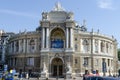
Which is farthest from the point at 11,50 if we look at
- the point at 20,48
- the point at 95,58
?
the point at 95,58

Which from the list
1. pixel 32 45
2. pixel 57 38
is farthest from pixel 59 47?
pixel 32 45

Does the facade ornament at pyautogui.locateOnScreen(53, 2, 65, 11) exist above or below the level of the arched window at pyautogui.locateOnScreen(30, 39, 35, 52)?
above

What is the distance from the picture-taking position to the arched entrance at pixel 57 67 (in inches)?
3428

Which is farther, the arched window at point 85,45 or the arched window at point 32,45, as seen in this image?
the arched window at point 32,45

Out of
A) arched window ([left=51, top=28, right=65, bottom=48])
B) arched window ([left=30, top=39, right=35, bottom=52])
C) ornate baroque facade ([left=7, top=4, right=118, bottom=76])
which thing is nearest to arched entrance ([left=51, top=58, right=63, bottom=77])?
ornate baroque facade ([left=7, top=4, right=118, bottom=76])

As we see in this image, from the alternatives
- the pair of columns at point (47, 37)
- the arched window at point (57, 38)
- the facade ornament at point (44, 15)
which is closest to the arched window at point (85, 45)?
the pair of columns at point (47, 37)

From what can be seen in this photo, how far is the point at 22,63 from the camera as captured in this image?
3649 inches

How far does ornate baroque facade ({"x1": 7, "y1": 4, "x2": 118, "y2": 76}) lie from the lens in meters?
85.3

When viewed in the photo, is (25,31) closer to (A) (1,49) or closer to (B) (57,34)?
(B) (57,34)

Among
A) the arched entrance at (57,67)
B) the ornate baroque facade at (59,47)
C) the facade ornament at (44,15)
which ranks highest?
the facade ornament at (44,15)

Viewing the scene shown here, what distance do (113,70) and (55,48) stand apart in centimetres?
2601

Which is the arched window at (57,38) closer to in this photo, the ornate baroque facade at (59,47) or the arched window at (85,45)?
the ornate baroque facade at (59,47)

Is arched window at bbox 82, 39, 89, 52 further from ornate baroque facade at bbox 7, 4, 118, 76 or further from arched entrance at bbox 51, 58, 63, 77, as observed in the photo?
arched entrance at bbox 51, 58, 63, 77

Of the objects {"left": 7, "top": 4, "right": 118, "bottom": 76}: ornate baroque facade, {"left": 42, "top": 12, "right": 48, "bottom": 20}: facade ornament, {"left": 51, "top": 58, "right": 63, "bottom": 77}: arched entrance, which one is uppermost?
{"left": 42, "top": 12, "right": 48, "bottom": 20}: facade ornament
